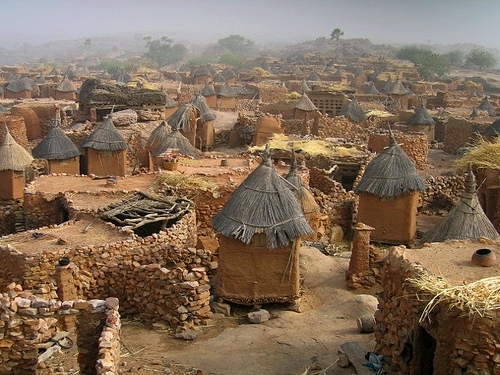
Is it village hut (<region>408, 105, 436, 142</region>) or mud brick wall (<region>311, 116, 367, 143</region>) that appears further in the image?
village hut (<region>408, 105, 436, 142</region>)

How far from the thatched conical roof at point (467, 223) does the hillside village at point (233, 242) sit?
40mm

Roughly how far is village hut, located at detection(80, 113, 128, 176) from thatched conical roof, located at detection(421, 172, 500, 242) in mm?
11298

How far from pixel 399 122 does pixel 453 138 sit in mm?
3696

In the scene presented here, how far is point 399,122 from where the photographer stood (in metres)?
32.3

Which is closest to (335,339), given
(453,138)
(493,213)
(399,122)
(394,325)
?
(394,325)

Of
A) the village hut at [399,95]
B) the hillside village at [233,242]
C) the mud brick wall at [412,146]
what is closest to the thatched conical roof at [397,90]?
the village hut at [399,95]

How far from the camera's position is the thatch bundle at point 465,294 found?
21.2 feet

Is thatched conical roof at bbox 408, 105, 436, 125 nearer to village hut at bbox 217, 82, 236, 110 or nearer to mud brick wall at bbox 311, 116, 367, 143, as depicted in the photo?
mud brick wall at bbox 311, 116, 367, 143

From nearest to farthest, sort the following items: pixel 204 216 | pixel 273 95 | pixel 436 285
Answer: pixel 436 285 < pixel 204 216 < pixel 273 95

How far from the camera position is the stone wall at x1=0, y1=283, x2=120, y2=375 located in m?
7.47

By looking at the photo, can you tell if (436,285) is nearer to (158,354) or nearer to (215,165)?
(158,354)

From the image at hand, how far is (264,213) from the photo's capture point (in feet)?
34.5

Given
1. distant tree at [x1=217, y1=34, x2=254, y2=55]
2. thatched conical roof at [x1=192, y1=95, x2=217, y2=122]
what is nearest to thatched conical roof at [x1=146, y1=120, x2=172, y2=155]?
thatched conical roof at [x1=192, y1=95, x2=217, y2=122]

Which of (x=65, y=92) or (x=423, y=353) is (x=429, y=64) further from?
(x=423, y=353)
